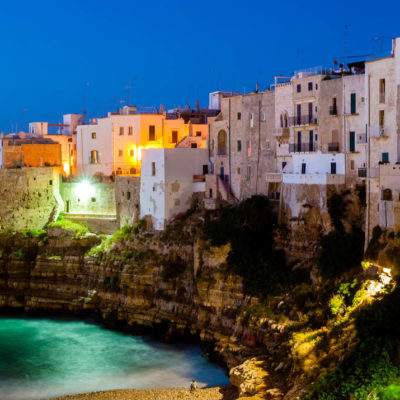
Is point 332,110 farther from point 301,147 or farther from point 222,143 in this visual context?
point 222,143

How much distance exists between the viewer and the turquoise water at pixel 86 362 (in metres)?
33.7

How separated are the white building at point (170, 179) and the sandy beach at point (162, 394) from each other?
13378mm

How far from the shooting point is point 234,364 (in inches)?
1334

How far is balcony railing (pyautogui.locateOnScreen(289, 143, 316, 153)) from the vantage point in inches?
1501

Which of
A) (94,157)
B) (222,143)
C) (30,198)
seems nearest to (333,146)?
(222,143)

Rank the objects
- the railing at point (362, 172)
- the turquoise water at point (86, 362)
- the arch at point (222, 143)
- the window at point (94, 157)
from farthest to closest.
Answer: the window at point (94, 157) < the arch at point (222, 143) < the railing at point (362, 172) < the turquoise water at point (86, 362)

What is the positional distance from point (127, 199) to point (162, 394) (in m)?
17.5

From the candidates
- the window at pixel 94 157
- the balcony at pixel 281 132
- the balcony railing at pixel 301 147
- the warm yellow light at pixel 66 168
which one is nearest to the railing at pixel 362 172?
the balcony railing at pixel 301 147

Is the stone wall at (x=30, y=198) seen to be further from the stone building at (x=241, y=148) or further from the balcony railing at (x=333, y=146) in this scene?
the balcony railing at (x=333, y=146)

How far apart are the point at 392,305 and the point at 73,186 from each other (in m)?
28.8

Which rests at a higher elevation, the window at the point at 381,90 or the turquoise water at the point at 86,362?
the window at the point at 381,90

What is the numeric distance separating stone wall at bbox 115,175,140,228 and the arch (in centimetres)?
560

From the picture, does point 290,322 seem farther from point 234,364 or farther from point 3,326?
point 3,326

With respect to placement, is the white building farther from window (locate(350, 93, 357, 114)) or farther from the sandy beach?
the sandy beach
